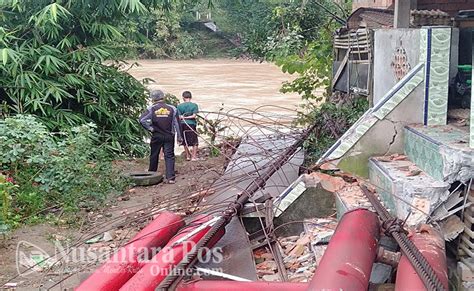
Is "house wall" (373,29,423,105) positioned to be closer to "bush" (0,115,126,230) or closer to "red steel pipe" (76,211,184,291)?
"red steel pipe" (76,211,184,291)

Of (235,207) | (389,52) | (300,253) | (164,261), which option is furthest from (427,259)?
(389,52)

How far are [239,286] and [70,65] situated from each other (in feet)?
23.5

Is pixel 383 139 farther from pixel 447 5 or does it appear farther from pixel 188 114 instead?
pixel 188 114

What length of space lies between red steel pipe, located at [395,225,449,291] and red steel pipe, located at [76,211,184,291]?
1.57m

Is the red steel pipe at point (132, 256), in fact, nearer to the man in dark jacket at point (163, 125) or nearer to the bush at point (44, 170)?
the bush at point (44, 170)

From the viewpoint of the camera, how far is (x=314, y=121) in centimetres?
749

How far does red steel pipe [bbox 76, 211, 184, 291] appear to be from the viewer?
3326 mm

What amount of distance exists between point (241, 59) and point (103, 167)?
3486cm

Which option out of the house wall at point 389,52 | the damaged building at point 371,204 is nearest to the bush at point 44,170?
the damaged building at point 371,204

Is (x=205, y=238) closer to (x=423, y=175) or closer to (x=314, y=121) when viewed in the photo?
(x=423, y=175)

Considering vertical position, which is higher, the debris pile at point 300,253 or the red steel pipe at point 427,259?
the red steel pipe at point 427,259

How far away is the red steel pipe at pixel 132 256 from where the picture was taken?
333 cm

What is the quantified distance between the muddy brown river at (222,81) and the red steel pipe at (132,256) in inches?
401

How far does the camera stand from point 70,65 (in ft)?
30.9
